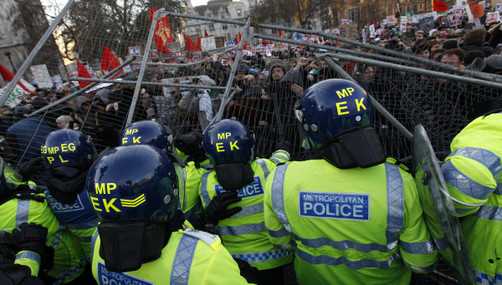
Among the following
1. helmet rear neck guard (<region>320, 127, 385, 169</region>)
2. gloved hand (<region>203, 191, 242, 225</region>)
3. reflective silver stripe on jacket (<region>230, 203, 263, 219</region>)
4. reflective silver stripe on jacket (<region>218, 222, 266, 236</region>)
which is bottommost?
reflective silver stripe on jacket (<region>218, 222, 266, 236</region>)

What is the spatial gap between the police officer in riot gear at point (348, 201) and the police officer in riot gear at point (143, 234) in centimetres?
59

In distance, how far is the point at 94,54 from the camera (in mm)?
4465

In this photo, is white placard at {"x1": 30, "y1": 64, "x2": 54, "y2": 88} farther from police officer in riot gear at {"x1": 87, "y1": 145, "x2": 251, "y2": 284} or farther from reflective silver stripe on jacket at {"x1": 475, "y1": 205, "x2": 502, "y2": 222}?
reflective silver stripe on jacket at {"x1": 475, "y1": 205, "x2": 502, "y2": 222}

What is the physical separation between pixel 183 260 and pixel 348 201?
2.92 ft

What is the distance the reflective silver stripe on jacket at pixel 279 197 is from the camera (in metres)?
1.70

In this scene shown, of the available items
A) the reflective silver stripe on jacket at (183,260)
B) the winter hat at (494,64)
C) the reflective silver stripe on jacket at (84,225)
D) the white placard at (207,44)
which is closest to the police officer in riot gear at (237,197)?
the reflective silver stripe on jacket at (183,260)

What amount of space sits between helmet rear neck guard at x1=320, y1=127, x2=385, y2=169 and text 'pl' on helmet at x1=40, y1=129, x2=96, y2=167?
2.12 metres

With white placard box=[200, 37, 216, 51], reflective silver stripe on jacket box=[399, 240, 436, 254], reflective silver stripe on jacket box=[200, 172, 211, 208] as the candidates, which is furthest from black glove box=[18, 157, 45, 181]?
white placard box=[200, 37, 216, 51]

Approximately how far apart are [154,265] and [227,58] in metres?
5.20

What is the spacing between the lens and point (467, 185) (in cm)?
132

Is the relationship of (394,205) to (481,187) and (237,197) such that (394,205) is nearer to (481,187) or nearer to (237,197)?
(481,187)

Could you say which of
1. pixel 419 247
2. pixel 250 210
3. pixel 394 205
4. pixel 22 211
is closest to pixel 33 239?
pixel 22 211

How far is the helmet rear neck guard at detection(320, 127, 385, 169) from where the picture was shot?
1453 millimetres

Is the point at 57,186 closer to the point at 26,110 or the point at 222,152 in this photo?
the point at 222,152
